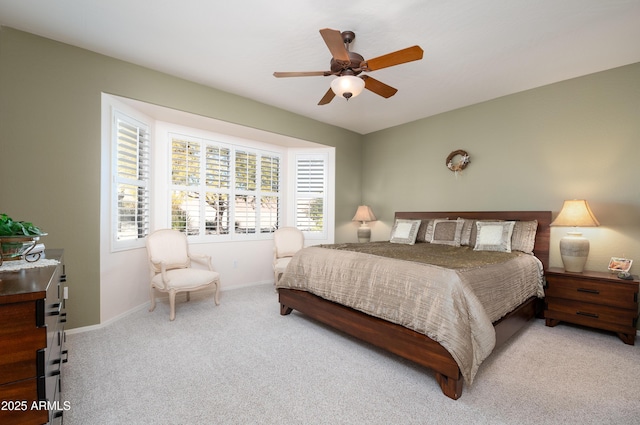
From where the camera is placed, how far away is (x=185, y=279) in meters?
3.18

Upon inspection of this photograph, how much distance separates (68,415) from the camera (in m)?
1.66

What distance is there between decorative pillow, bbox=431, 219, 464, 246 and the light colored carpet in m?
1.32

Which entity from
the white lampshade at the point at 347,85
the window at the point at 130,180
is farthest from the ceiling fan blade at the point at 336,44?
the window at the point at 130,180

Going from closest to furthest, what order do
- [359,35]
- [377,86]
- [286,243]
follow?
[359,35]
[377,86]
[286,243]

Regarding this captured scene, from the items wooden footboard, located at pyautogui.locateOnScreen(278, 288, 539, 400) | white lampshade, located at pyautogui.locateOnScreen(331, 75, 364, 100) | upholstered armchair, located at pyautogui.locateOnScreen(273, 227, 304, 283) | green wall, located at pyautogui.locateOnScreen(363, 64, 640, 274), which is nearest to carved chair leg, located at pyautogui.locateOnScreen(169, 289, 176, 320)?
wooden footboard, located at pyautogui.locateOnScreen(278, 288, 539, 400)

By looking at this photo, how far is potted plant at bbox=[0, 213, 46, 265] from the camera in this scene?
1.35 m

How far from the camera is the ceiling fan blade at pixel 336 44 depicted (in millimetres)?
1889

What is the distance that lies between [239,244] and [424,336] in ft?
10.9

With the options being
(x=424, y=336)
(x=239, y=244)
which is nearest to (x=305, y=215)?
(x=239, y=244)

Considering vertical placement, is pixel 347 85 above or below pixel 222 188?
above

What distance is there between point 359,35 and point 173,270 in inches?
131

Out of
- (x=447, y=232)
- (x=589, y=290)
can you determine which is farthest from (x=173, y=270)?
(x=589, y=290)

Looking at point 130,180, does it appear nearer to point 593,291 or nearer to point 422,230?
point 422,230

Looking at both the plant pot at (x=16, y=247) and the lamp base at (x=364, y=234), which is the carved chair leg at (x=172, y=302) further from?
the lamp base at (x=364, y=234)
